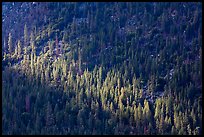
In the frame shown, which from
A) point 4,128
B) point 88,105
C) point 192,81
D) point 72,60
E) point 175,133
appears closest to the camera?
point 175,133

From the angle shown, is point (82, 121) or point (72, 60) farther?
point (72, 60)

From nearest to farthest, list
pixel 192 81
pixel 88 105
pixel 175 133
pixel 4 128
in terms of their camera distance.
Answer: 1. pixel 175 133
2. pixel 4 128
3. pixel 88 105
4. pixel 192 81

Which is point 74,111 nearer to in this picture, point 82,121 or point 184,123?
point 82,121

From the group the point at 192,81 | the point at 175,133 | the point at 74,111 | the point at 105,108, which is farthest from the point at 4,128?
the point at 192,81

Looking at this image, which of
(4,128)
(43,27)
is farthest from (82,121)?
(43,27)

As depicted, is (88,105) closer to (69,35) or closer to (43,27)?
(69,35)

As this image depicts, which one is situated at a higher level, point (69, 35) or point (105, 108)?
point (69, 35)
